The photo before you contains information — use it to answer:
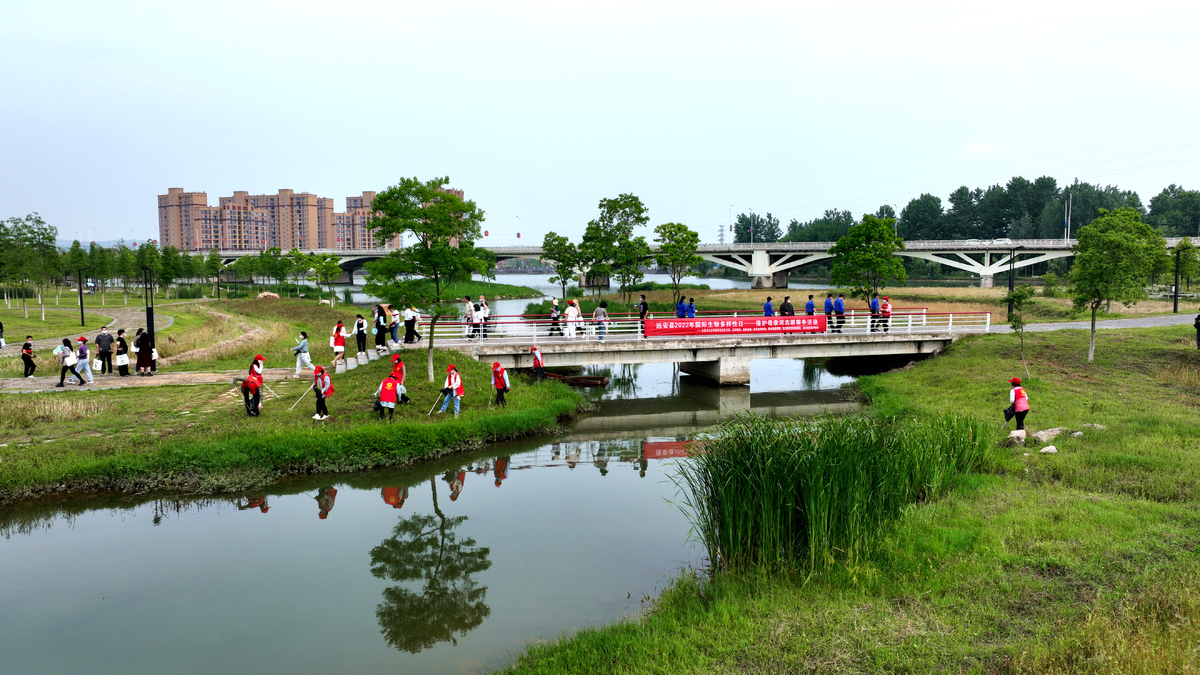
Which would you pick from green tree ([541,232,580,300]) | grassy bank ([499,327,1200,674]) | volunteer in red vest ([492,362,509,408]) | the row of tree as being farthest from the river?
the row of tree

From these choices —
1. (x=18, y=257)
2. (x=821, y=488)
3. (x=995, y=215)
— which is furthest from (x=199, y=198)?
(x=821, y=488)

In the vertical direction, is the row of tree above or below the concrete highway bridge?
above

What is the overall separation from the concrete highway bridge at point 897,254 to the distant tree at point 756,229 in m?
59.4

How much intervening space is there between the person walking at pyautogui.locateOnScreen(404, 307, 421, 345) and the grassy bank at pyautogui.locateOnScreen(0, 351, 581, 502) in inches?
122

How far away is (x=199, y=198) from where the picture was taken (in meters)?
195

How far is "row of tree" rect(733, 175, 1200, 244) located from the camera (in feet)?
320

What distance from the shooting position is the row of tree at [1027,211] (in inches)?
3846

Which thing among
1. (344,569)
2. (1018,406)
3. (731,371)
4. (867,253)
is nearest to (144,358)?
(344,569)

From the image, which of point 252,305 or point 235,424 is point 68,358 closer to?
point 235,424

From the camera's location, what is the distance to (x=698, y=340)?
26.8 metres

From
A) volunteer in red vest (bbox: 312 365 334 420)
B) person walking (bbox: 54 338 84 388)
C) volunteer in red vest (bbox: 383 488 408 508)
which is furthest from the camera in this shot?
person walking (bbox: 54 338 84 388)

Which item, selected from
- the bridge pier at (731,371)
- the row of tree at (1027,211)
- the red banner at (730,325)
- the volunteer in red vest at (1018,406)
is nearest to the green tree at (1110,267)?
the red banner at (730,325)

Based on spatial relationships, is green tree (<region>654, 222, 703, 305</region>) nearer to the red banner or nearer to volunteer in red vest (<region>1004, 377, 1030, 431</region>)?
the red banner

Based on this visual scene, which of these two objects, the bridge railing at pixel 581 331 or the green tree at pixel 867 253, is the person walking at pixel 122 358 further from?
the green tree at pixel 867 253
